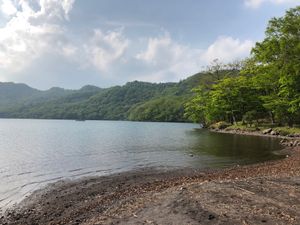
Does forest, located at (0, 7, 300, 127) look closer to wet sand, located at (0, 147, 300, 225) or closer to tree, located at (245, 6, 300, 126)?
tree, located at (245, 6, 300, 126)

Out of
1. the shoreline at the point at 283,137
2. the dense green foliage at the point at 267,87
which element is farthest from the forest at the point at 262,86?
the shoreline at the point at 283,137

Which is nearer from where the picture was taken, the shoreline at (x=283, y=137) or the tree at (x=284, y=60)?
the shoreline at (x=283, y=137)

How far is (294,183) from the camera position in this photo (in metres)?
14.2

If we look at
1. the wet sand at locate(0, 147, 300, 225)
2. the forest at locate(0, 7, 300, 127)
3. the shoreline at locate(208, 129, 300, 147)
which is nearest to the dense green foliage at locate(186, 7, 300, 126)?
the forest at locate(0, 7, 300, 127)

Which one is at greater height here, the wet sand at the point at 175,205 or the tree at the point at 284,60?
the tree at the point at 284,60

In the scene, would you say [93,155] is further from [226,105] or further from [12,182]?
[226,105]

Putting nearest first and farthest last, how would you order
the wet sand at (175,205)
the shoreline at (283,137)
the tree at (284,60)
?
the wet sand at (175,205)
the shoreline at (283,137)
the tree at (284,60)

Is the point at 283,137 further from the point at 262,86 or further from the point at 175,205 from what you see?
the point at 175,205

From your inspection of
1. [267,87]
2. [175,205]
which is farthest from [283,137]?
[175,205]

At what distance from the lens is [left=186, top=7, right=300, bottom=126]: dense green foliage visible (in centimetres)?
4894

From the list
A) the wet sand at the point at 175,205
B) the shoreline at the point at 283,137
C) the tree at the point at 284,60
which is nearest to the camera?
the wet sand at the point at 175,205

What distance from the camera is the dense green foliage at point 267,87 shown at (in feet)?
161

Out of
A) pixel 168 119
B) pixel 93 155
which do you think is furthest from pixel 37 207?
pixel 168 119

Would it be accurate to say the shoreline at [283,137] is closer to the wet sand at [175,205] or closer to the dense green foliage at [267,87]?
the dense green foliage at [267,87]
